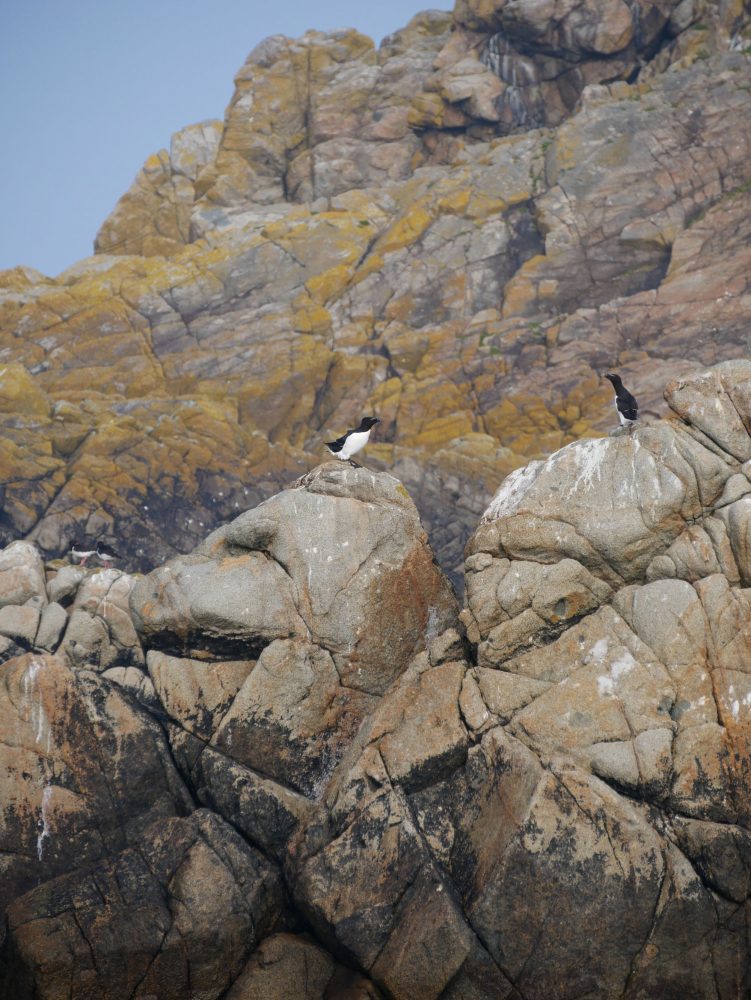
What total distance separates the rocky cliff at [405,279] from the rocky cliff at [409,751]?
63.9 feet

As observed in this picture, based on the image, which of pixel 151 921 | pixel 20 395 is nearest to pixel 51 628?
pixel 151 921

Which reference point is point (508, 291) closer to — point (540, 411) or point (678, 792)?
point (540, 411)

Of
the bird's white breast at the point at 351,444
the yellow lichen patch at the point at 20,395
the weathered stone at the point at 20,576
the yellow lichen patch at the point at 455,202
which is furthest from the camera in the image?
the yellow lichen patch at the point at 455,202

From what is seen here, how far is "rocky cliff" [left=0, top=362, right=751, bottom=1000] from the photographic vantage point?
51.3ft

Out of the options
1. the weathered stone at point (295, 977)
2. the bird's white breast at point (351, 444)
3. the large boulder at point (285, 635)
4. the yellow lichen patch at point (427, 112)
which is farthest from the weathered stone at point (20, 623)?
the yellow lichen patch at point (427, 112)

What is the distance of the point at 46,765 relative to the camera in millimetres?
18375

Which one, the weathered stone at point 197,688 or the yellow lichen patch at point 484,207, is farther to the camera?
the yellow lichen patch at point 484,207

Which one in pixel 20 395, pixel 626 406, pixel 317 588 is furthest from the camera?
pixel 20 395

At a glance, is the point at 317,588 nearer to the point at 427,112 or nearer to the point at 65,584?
the point at 65,584

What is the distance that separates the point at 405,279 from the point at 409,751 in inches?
1437

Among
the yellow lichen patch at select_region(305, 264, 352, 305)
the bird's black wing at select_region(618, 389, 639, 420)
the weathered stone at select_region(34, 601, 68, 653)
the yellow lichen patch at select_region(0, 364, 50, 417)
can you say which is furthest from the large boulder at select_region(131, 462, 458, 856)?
the yellow lichen patch at select_region(305, 264, 352, 305)

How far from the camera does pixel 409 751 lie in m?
17.8

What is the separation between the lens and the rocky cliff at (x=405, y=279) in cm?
4291

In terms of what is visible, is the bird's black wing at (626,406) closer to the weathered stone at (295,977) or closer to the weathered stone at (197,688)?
the weathered stone at (197,688)
